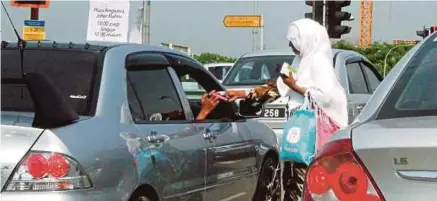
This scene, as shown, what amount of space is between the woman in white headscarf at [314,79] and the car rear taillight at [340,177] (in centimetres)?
264

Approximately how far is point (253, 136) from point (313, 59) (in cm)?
113

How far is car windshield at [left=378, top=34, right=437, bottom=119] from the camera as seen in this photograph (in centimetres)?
301

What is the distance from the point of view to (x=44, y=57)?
480 cm

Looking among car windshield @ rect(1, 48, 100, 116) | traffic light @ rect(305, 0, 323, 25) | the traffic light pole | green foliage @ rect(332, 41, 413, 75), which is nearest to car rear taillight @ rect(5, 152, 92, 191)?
car windshield @ rect(1, 48, 100, 116)

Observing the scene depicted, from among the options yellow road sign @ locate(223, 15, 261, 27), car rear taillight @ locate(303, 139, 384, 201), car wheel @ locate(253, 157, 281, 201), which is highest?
yellow road sign @ locate(223, 15, 261, 27)

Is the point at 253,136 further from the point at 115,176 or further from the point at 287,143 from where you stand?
the point at 115,176

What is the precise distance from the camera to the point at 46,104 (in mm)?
3805

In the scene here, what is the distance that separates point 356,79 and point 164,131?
18.4 ft

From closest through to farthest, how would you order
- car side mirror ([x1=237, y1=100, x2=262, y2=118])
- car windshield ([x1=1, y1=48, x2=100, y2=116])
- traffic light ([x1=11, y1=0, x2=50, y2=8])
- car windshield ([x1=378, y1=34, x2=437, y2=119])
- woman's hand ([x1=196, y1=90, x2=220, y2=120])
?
car windshield ([x1=378, y1=34, x2=437, y2=119]) → car windshield ([x1=1, y1=48, x2=100, y2=116]) → woman's hand ([x1=196, y1=90, x2=220, y2=120]) → car side mirror ([x1=237, y1=100, x2=262, y2=118]) → traffic light ([x1=11, y1=0, x2=50, y2=8])

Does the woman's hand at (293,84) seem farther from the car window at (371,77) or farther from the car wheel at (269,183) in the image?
the car window at (371,77)

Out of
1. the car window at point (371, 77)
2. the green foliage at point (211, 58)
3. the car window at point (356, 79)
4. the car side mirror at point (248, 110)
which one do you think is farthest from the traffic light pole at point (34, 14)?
the green foliage at point (211, 58)

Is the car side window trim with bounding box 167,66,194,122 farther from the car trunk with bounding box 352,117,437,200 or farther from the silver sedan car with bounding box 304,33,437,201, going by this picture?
the car trunk with bounding box 352,117,437,200

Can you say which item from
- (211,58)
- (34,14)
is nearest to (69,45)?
(34,14)

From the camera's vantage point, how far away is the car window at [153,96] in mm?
4773
